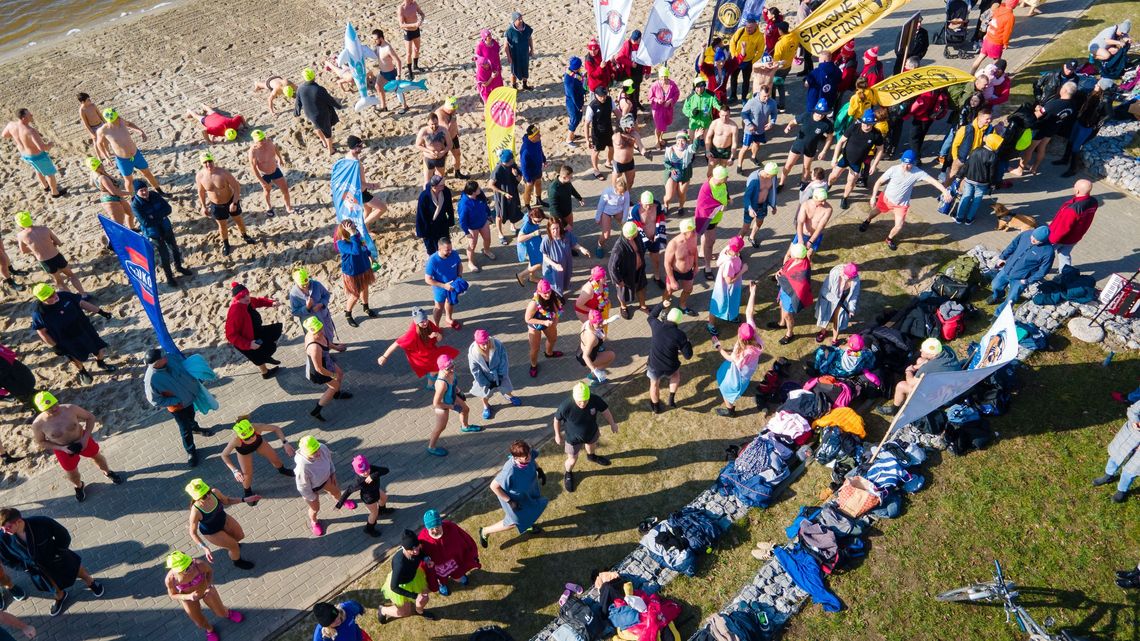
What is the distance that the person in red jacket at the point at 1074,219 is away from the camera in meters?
10.5

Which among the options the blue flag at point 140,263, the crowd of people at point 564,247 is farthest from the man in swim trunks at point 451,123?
the blue flag at point 140,263

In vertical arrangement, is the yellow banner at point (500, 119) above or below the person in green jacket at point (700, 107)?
above

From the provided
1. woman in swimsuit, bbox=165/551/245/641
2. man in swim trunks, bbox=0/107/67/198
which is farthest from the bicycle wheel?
man in swim trunks, bbox=0/107/67/198

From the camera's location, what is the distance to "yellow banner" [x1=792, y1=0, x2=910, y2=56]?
12.2 metres

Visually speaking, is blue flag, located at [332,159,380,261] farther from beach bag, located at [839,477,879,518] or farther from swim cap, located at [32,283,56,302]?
beach bag, located at [839,477,879,518]

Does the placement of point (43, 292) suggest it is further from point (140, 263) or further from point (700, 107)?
point (700, 107)

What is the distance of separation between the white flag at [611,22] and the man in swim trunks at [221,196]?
668 cm

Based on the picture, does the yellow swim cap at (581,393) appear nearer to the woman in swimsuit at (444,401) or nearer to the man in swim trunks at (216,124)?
the woman in swimsuit at (444,401)

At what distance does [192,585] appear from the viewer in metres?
7.49

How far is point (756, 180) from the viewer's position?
1155cm

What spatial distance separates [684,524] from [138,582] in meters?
6.34

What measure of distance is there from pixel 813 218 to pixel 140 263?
9.21m

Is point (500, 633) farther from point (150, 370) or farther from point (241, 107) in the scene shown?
point (241, 107)

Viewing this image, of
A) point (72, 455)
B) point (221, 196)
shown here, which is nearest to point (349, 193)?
point (221, 196)
